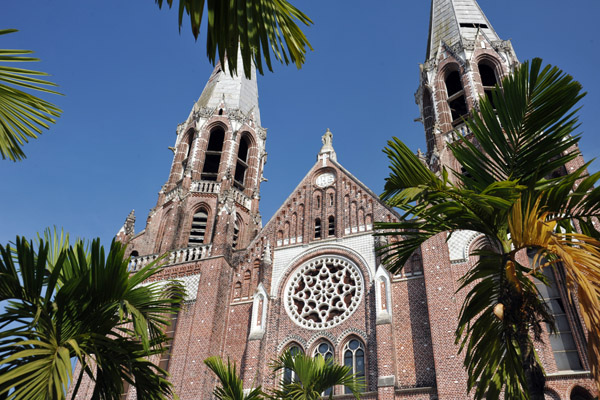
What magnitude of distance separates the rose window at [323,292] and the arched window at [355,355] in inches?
40.3

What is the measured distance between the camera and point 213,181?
85.3ft

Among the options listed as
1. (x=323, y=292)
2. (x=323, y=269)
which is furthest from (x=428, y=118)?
(x=323, y=292)

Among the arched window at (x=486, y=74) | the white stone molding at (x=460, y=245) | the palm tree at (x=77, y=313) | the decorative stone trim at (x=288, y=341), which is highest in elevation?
the arched window at (x=486, y=74)

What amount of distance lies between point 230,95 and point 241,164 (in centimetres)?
528

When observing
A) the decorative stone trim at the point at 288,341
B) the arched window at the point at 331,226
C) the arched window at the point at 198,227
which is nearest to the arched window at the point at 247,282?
the decorative stone trim at the point at 288,341

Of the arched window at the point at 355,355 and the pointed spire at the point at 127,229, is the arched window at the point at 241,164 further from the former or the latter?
the arched window at the point at 355,355

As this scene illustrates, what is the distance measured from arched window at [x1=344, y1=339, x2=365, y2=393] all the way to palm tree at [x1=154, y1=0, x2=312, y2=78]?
598 inches

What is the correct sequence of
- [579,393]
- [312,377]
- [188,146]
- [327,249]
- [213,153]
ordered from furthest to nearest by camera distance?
1. [188,146]
2. [213,153]
3. [327,249]
4. [579,393]
5. [312,377]

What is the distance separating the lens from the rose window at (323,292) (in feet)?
60.8

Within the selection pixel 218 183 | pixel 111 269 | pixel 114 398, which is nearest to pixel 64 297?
pixel 111 269

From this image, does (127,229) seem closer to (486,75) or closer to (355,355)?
(355,355)

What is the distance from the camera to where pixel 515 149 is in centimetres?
579

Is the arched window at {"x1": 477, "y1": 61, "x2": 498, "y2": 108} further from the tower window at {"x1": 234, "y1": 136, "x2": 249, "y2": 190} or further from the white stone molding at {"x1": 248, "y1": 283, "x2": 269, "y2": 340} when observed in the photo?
the white stone molding at {"x1": 248, "y1": 283, "x2": 269, "y2": 340}

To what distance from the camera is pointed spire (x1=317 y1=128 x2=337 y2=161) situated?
2394 cm
